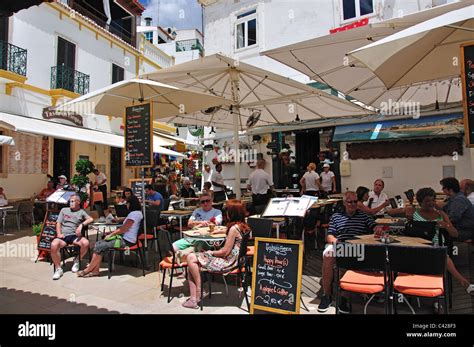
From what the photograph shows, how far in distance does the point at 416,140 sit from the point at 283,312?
8946mm

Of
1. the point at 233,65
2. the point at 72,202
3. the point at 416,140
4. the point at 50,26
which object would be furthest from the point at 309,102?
the point at 50,26

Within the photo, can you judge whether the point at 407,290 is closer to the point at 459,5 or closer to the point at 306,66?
the point at 459,5

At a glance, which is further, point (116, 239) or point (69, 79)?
point (69, 79)

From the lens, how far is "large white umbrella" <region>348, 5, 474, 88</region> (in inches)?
131

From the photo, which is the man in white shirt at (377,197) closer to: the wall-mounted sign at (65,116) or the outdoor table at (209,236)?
the outdoor table at (209,236)

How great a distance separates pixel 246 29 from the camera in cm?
1487

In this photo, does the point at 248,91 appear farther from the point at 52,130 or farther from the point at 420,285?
the point at 52,130

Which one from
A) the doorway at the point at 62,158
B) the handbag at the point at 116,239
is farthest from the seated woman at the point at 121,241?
the doorway at the point at 62,158

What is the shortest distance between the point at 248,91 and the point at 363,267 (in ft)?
19.1

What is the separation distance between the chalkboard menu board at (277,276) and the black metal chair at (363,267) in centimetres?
42

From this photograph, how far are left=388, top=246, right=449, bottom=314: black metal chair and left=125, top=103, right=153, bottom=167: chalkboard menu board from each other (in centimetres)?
426

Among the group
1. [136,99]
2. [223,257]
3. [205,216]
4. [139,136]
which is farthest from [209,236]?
[136,99]

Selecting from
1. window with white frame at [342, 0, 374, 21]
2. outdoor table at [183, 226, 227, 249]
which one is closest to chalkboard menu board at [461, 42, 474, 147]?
outdoor table at [183, 226, 227, 249]

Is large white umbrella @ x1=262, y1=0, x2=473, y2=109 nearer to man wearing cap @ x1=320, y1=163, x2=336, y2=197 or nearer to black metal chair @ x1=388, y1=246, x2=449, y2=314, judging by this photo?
black metal chair @ x1=388, y1=246, x2=449, y2=314
